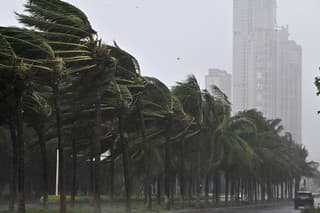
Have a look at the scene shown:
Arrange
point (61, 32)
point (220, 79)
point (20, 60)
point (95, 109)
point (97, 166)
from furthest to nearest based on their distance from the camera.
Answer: point (220, 79), point (95, 109), point (97, 166), point (61, 32), point (20, 60)


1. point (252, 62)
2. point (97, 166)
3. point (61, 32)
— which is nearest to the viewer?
point (61, 32)

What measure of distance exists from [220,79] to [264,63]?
15793 mm

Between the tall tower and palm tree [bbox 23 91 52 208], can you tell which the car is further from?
the tall tower

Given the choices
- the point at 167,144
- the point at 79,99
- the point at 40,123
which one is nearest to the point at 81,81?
the point at 79,99

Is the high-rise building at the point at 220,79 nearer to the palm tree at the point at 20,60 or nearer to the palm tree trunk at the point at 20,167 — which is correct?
the palm tree trunk at the point at 20,167

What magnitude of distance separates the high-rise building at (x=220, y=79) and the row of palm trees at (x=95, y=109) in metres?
20.9

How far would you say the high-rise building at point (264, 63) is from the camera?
99.5 meters

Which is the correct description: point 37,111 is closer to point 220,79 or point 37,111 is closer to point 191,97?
point 191,97

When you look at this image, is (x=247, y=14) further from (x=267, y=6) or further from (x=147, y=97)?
(x=147, y=97)

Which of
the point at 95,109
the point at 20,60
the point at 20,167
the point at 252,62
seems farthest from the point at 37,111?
the point at 252,62

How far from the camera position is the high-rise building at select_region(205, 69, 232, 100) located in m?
82.7

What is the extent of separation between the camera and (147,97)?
135 ft

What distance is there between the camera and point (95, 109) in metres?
33.4

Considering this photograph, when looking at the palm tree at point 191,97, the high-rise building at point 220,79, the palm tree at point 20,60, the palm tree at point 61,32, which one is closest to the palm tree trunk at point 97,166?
the palm tree at point 61,32
